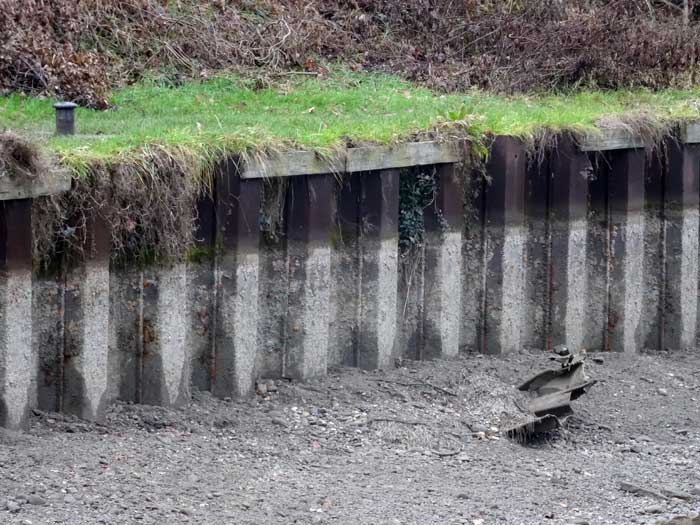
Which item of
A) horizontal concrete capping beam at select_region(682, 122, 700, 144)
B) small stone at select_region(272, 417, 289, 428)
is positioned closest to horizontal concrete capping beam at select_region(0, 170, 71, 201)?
small stone at select_region(272, 417, 289, 428)

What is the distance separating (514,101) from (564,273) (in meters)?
3.16

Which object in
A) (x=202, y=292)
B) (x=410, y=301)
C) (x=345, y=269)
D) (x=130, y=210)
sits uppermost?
(x=130, y=210)

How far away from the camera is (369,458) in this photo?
10.0 meters

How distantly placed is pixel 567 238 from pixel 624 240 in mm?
701

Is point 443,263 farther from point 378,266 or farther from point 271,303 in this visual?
point 271,303

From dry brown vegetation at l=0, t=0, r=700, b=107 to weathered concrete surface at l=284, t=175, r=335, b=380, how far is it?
321 cm

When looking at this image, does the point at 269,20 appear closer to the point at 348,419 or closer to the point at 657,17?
the point at 657,17

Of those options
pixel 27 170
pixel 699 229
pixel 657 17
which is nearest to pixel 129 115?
pixel 27 170

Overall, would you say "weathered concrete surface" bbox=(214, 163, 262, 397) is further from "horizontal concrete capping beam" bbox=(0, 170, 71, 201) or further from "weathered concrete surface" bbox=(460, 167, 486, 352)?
"weathered concrete surface" bbox=(460, 167, 486, 352)

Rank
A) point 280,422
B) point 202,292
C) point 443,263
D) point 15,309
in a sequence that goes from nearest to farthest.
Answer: point 15,309, point 280,422, point 202,292, point 443,263

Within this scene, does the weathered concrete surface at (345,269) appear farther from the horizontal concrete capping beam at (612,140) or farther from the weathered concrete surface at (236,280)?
the horizontal concrete capping beam at (612,140)

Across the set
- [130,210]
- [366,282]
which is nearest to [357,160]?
[366,282]

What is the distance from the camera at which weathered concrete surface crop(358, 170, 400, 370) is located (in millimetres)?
11328

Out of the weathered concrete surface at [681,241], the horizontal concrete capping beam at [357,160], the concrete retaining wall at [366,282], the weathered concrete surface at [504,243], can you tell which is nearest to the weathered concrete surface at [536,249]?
the concrete retaining wall at [366,282]
